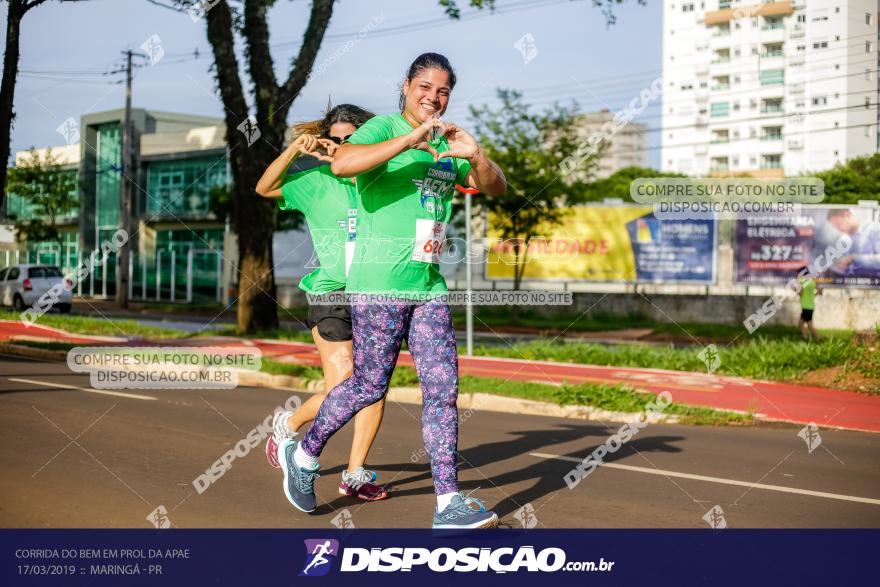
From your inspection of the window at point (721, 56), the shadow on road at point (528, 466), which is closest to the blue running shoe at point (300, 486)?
the shadow on road at point (528, 466)

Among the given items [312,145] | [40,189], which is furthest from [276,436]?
[40,189]

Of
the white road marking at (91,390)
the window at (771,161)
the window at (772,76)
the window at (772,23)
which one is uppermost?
the window at (772,23)

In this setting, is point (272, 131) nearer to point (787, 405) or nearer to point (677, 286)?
point (787, 405)

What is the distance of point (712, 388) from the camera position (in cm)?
1177

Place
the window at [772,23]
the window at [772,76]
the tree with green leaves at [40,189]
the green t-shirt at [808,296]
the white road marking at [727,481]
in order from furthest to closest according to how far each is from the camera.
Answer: the window at [772,23], the window at [772,76], the tree with green leaves at [40,189], the green t-shirt at [808,296], the white road marking at [727,481]

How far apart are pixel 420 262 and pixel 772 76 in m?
82.1

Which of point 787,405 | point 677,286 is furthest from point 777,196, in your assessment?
point 787,405

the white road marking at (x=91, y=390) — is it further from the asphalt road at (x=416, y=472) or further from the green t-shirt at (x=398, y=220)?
the green t-shirt at (x=398, y=220)

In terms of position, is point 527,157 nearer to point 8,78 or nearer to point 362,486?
point 8,78

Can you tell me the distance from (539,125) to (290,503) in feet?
82.5

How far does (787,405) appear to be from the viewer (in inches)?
407

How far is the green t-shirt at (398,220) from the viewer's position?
4293 mm

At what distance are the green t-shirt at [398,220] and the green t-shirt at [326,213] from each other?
0.82 metres

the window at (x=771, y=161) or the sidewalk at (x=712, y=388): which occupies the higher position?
the window at (x=771, y=161)
